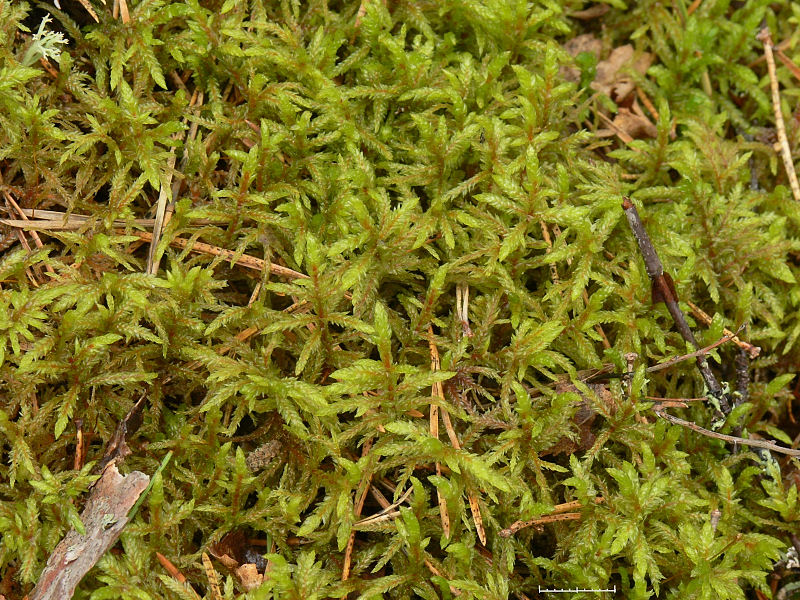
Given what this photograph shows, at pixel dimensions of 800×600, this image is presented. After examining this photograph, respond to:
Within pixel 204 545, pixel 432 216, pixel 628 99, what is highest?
pixel 628 99

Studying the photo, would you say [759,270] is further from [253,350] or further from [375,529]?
[253,350]

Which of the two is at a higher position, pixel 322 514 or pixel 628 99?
pixel 628 99

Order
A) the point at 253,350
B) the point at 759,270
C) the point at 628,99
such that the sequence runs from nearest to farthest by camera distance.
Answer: the point at 253,350
the point at 759,270
the point at 628,99

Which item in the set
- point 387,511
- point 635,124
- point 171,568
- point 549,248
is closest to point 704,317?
point 549,248

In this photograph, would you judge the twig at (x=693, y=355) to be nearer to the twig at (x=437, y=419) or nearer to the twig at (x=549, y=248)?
the twig at (x=549, y=248)

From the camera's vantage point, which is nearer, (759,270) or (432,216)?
(432,216)

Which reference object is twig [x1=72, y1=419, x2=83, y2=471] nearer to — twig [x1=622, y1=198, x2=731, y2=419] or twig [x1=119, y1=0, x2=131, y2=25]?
twig [x1=119, y1=0, x2=131, y2=25]

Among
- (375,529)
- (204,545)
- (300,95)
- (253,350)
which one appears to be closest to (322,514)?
(375,529)
